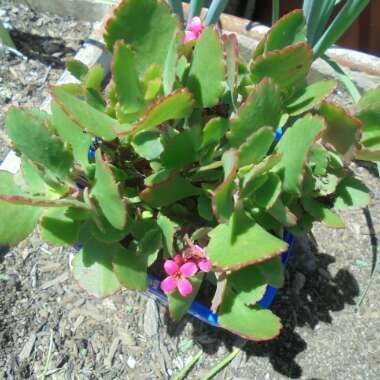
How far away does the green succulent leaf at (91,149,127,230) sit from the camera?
2.06ft

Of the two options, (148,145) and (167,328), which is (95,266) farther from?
(167,328)

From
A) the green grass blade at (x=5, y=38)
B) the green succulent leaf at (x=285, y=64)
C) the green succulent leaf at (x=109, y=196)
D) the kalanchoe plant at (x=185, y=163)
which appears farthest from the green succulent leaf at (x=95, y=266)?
the green grass blade at (x=5, y=38)

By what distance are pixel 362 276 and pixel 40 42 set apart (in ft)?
3.79

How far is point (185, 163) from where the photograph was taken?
72 cm

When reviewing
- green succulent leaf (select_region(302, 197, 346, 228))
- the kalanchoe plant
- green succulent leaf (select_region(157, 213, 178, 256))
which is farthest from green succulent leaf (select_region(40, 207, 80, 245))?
green succulent leaf (select_region(302, 197, 346, 228))

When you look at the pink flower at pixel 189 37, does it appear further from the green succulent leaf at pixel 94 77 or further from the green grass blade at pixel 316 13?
the green grass blade at pixel 316 13

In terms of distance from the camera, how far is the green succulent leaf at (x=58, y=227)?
0.73m

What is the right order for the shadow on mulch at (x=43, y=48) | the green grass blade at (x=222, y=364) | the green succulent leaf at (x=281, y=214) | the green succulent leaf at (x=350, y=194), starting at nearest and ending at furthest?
the green succulent leaf at (x=281, y=214) < the green succulent leaf at (x=350, y=194) < the green grass blade at (x=222, y=364) < the shadow on mulch at (x=43, y=48)

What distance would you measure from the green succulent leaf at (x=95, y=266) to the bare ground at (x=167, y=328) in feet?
1.45

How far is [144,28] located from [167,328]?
27.1 inches

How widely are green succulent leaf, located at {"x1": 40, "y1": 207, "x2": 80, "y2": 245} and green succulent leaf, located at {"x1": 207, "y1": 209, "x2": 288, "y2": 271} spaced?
0.20 metres

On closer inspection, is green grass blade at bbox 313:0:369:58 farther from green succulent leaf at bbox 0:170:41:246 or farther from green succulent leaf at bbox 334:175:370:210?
green succulent leaf at bbox 0:170:41:246

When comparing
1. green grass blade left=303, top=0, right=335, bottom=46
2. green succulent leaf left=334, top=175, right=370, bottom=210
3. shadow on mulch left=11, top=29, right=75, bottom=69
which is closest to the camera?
green succulent leaf left=334, top=175, right=370, bottom=210

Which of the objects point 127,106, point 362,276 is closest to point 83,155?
point 127,106
